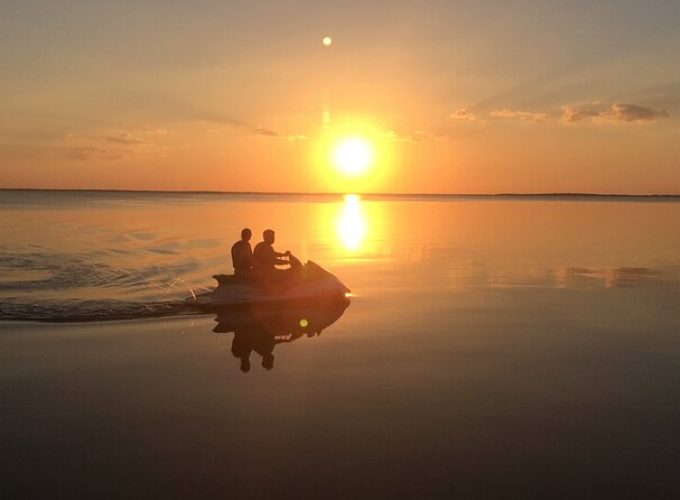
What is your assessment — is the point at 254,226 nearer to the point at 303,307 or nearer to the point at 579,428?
the point at 303,307

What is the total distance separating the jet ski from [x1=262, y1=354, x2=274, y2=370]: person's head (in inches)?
214

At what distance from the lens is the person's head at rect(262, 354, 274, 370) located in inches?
469

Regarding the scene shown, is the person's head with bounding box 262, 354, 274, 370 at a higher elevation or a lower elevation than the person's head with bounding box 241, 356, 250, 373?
lower

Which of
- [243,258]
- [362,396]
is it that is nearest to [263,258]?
[243,258]

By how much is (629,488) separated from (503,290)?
1479 centimetres

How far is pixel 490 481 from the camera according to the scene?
7.23 metres

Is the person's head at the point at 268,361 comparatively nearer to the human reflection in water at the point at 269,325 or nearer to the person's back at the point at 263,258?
the human reflection in water at the point at 269,325

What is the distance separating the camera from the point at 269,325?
52.3 feet

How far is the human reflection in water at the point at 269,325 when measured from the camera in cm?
1323

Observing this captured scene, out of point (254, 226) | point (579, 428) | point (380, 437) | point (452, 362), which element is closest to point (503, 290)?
point (452, 362)

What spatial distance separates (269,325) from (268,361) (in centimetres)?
361

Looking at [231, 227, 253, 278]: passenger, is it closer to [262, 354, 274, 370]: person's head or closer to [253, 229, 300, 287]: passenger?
[253, 229, 300, 287]: passenger

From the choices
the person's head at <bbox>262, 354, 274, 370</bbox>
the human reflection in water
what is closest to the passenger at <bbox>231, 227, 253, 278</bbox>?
the human reflection in water

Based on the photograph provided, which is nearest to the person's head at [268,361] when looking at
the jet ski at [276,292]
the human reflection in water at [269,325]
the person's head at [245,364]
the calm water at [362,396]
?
the human reflection in water at [269,325]
